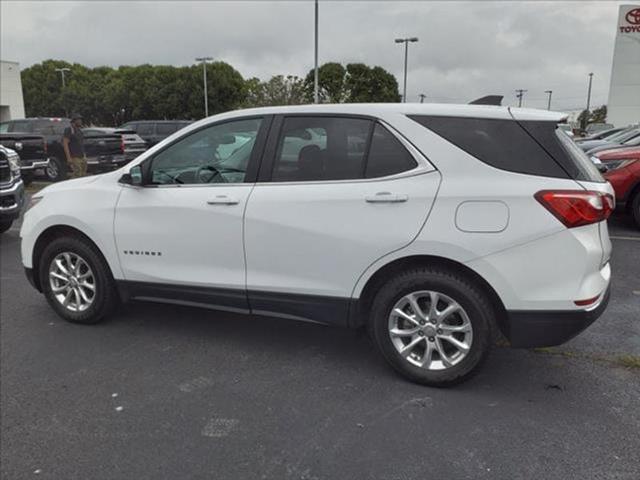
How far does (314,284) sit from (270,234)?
44 cm

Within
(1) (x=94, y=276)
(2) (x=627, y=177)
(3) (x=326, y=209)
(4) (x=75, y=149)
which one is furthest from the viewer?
(4) (x=75, y=149)

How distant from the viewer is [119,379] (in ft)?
11.5

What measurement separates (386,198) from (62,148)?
1414cm

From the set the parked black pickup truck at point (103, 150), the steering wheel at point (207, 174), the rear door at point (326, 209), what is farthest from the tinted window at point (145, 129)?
the rear door at point (326, 209)

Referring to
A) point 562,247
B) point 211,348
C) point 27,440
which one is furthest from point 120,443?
point 562,247

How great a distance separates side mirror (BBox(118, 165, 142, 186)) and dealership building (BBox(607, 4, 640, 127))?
42.0 m

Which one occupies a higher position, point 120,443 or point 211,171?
point 211,171

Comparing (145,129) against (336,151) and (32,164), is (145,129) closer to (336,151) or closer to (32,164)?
(32,164)

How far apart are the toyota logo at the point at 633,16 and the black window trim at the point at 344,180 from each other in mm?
43583

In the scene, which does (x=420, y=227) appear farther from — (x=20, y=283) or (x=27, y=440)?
(x=20, y=283)

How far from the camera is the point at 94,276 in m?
4.26

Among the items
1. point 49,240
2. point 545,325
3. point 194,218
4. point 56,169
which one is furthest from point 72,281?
point 56,169

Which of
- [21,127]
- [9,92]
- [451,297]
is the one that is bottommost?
[451,297]

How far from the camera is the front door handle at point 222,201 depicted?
143 inches
